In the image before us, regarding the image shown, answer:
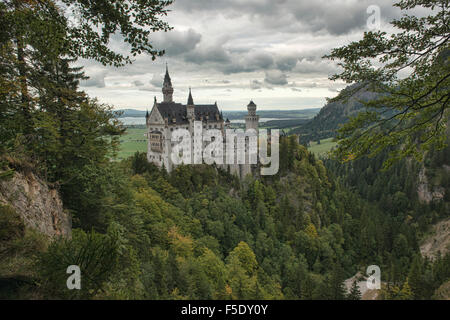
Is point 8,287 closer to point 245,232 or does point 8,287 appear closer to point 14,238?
point 14,238

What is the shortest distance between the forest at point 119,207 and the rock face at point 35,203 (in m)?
0.47

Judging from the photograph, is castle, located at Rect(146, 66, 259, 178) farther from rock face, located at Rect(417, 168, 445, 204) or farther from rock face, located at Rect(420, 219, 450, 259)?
rock face, located at Rect(417, 168, 445, 204)

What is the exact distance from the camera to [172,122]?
62.1m

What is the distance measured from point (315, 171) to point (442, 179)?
81001 millimetres

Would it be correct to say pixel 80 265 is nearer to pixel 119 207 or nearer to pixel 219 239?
pixel 119 207

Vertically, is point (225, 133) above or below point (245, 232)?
above

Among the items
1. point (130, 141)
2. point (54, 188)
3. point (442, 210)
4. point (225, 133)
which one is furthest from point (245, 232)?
point (130, 141)

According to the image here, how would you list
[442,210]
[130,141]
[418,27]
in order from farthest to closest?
[130,141] < [442,210] < [418,27]

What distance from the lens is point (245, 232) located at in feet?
171

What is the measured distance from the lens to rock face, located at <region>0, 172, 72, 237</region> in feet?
33.8

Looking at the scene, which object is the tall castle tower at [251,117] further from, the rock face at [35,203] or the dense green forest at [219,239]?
the rock face at [35,203]

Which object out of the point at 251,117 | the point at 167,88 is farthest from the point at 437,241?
the point at 167,88

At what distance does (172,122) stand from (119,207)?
45138 mm
